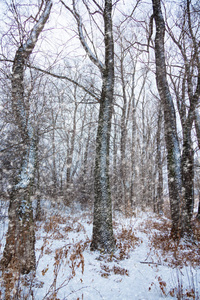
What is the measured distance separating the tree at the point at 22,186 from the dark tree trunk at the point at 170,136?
149 inches

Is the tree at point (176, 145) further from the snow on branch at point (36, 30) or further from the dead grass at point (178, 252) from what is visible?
the snow on branch at point (36, 30)

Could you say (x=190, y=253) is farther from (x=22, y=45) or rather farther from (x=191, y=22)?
(x=191, y=22)

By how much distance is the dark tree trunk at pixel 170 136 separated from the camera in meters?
5.01

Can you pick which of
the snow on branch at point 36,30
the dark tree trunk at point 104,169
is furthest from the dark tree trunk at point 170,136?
the snow on branch at point 36,30

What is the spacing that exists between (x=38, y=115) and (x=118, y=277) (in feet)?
10.7

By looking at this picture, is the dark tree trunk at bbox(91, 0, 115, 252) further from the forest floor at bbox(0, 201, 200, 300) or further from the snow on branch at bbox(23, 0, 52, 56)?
the snow on branch at bbox(23, 0, 52, 56)

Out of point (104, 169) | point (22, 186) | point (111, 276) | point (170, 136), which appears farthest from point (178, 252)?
point (22, 186)

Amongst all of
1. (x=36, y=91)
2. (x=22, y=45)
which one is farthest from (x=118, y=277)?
(x=22, y=45)

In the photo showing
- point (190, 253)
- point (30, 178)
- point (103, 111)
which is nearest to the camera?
point (30, 178)

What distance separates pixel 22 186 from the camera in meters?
2.74

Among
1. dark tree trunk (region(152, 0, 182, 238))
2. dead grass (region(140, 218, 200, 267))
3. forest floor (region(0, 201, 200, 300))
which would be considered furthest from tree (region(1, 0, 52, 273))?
dark tree trunk (region(152, 0, 182, 238))

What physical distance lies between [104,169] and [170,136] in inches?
96.5

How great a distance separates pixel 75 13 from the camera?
571 centimetres

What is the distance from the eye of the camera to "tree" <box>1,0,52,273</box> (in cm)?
252
